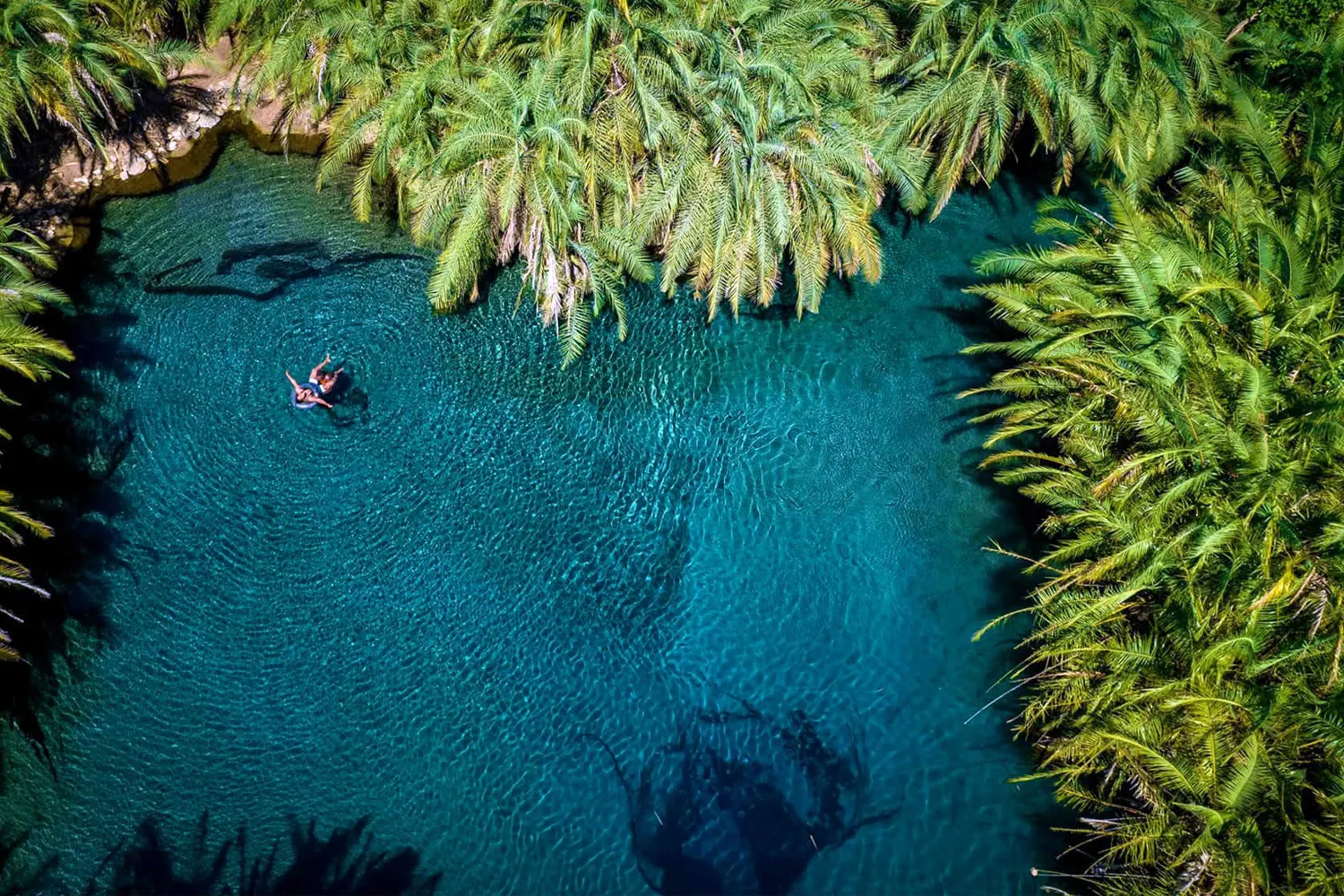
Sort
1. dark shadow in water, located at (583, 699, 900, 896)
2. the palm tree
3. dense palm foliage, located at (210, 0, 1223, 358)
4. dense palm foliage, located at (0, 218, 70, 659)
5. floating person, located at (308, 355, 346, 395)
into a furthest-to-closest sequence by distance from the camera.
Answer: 1. floating person, located at (308, 355, 346, 395)
2. dense palm foliage, located at (210, 0, 1223, 358)
3. dense palm foliage, located at (0, 218, 70, 659)
4. dark shadow in water, located at (583, 699, 900, 896)
5. the palm tree

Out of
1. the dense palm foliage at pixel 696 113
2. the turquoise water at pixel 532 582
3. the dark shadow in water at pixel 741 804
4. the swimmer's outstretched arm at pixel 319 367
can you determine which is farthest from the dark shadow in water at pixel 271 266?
the dark shadow in water at pixel 741 804

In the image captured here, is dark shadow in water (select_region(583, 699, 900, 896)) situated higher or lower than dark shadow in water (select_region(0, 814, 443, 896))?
lower

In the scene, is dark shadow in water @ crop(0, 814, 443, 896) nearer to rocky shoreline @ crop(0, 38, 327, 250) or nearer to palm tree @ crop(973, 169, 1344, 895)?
palm tree @ crop(973, 169, 1344, 895)

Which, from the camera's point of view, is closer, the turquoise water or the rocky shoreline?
the turquoise water

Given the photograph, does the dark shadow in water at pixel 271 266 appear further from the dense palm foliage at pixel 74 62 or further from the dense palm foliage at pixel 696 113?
the dense palm foliage at pixel 74 62

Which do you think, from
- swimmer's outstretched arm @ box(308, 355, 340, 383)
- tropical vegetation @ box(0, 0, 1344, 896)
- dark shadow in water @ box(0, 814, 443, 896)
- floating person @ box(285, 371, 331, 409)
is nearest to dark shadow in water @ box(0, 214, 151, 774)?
tropical vegetation @ box(0, 0, 1344, 896)

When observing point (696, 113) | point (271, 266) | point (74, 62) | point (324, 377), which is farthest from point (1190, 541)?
point (74, 62)

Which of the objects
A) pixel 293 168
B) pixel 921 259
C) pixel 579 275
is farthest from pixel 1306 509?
pixel 293 168
